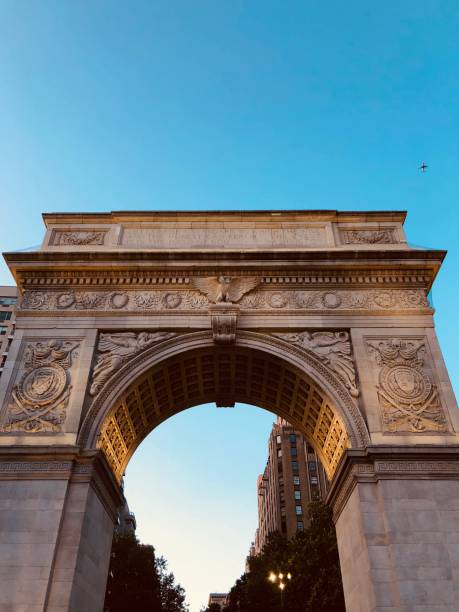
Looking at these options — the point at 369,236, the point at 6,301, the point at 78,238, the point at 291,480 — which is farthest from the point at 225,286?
the point at 291,480

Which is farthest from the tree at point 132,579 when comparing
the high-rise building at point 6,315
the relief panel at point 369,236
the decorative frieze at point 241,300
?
the relief panel at point 369,236

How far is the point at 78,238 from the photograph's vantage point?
22.2 metres

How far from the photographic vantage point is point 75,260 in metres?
20.3

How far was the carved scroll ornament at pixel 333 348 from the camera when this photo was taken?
1820 cm

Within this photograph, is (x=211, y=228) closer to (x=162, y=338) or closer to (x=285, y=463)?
(x=162, y=338)

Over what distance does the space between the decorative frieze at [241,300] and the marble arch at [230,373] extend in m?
0.06

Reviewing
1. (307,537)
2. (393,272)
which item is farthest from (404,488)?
(307,537)

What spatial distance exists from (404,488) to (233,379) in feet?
27.5

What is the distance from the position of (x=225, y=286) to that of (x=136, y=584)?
87.9 feet

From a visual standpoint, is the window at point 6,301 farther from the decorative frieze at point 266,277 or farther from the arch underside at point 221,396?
the arch underside at point 221,396

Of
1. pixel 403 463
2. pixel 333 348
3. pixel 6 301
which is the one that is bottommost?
pixel 403 463

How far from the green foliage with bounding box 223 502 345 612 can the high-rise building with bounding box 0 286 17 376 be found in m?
34.4

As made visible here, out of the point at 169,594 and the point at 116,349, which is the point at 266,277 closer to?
the point at 116,349

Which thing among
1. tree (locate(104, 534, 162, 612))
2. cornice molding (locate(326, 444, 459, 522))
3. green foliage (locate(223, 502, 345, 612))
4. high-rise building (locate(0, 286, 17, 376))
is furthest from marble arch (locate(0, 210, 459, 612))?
high-rise building (locate(0, 286, 17, 376))
